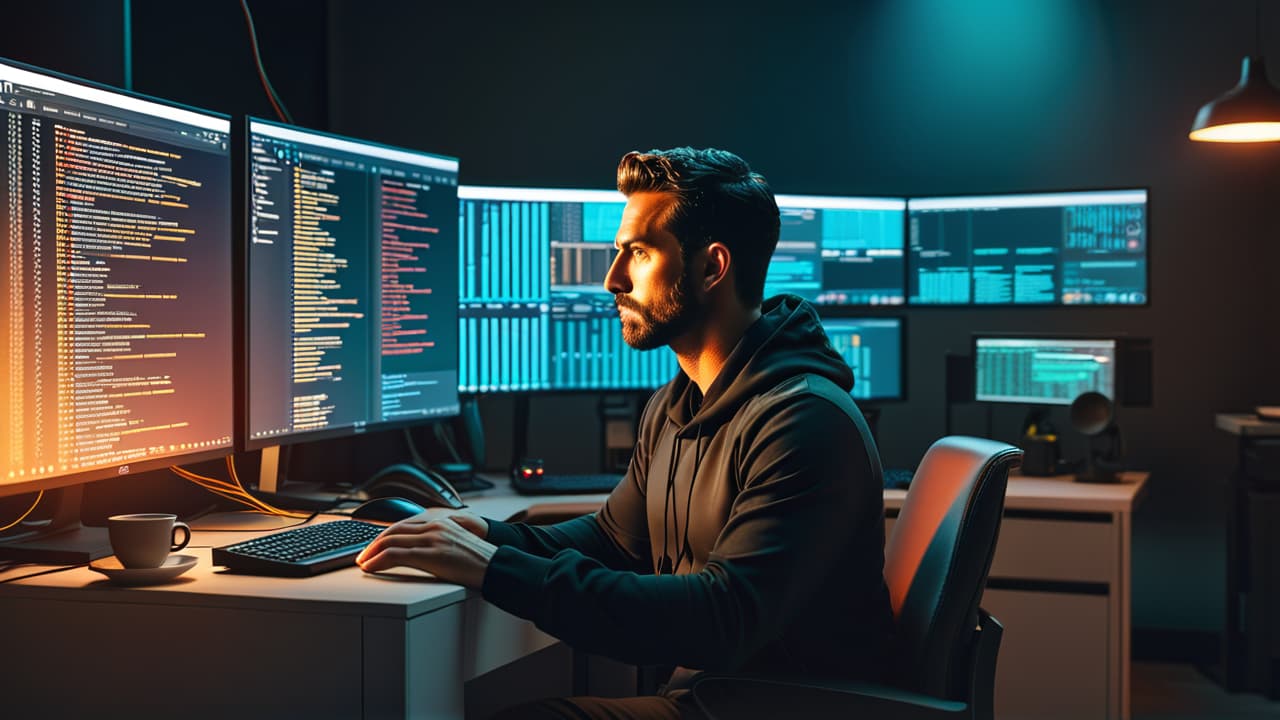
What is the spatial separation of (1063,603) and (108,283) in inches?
80.7

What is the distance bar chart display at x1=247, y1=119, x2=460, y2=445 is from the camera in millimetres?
1905

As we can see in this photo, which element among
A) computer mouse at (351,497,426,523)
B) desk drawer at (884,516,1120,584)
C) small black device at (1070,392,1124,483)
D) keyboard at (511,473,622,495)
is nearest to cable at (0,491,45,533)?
computer mouse at (351,497,426,523)

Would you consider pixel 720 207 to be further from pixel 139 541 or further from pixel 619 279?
pixel 139 541

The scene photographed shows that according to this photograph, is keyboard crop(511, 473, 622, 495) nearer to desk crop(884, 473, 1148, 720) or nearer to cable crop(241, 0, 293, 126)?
desk crop(884, 473, 1148, 720)

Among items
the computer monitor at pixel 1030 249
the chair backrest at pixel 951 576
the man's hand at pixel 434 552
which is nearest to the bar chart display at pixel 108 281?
the man's hand at pixel 434 552

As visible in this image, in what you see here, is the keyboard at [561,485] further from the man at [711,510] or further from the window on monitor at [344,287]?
the man at [711,510]

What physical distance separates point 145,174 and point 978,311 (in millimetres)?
2488

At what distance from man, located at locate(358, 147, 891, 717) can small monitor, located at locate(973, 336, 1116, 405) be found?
153cm

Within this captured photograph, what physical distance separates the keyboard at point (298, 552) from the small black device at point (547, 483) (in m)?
0.73

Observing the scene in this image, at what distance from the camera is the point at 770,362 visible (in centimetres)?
148

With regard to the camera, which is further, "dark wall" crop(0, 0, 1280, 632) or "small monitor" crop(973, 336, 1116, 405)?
"dark wall" crop(0, 0, 1280, 632)

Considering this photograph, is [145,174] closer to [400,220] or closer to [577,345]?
[400,220]

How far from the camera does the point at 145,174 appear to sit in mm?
1666

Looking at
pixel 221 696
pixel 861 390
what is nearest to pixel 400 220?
pixel 221 696
